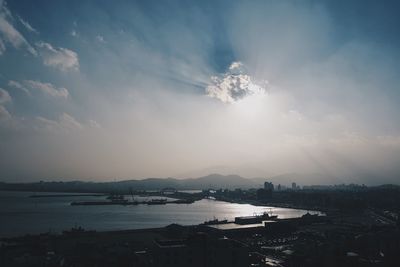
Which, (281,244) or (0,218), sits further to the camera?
(0,218)

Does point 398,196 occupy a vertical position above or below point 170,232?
above

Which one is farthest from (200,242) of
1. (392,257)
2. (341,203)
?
(341,203)

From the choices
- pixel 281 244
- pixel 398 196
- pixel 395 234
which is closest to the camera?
pixel 395 234

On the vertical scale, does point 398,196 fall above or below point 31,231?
above

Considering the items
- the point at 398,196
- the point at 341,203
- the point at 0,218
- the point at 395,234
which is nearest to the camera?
the point at 395,234

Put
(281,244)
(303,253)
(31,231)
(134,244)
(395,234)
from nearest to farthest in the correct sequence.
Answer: (303,253)
(134,244)
(395,234)
(281,244)
(31,231)

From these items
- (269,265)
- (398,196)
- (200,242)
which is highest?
(398,196)

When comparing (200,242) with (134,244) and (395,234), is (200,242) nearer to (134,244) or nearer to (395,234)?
(134,244)

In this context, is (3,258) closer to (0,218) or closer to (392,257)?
(392,257)

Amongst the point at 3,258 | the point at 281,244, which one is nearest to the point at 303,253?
the point at 281,244
